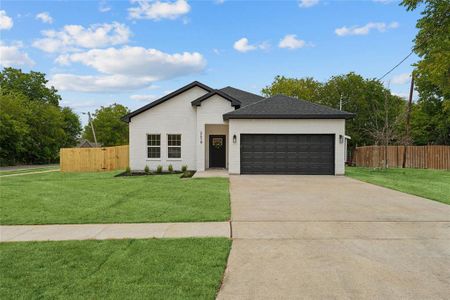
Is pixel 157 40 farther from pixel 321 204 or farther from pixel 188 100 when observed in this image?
pixel 321 204


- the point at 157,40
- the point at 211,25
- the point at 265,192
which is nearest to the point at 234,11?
the point at 211,25

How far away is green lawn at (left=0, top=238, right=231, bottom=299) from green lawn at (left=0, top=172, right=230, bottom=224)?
6.08 ft

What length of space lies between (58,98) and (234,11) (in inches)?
1890

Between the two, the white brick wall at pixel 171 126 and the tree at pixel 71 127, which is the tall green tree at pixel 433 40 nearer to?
the white brick wall at pixel 171 126

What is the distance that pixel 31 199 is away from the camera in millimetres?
10070

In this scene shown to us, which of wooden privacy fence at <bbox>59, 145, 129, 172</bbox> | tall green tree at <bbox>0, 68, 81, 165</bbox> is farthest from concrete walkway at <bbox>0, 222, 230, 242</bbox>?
tall green tree at <bbox>0, 68, 81, 165</bbox>

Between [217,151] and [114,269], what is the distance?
1669 cm

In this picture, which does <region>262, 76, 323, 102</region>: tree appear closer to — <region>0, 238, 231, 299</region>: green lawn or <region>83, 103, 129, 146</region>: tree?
<region>83, 103, 129, 146</region>: tree

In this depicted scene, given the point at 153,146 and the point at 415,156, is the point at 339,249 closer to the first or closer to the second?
the point at 153,146

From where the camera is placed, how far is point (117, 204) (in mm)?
9109

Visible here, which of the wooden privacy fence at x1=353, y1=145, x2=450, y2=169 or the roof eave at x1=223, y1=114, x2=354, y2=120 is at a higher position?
the roof eave at x1=223, y1=114, x2=354, y2=120

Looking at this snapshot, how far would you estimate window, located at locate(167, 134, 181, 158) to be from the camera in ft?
66.1

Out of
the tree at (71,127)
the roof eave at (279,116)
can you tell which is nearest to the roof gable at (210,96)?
the roof eave at (279,116)

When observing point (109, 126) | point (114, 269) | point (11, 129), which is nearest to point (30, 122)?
point (11, 129)
